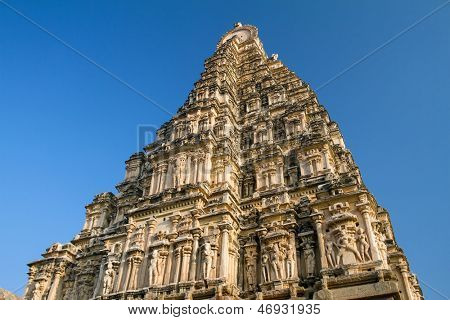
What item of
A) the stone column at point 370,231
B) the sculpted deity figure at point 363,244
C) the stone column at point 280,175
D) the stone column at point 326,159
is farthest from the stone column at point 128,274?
the stone column at point 326,159

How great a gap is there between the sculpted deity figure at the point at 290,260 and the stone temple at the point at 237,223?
45mm

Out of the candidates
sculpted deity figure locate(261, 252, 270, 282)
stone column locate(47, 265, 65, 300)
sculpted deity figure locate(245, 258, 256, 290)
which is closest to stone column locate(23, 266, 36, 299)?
stone column locate(47, 265, 65, 300)

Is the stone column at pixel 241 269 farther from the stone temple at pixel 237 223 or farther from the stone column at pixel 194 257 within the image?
the stone column at pixel 194 257

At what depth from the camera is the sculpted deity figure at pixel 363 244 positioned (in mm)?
13734

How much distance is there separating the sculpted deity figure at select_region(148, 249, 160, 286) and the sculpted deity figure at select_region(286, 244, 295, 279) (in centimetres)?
578

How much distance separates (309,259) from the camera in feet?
49.3

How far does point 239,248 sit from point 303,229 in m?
3.22

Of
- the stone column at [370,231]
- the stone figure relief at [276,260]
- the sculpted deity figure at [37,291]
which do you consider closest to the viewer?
the stone column at [370,231]

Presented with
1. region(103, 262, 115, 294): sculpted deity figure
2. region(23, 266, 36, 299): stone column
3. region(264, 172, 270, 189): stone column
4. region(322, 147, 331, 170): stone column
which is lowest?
region(103, 262, 115, 294): sculpted deity figure

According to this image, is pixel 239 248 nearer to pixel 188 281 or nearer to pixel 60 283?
pixel 188 281

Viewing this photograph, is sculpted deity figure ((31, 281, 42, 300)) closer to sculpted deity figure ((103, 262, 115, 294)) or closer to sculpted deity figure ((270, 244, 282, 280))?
sculpted deity figure ((103, 262, 115, 294))

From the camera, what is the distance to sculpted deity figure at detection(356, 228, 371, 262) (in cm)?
1373
